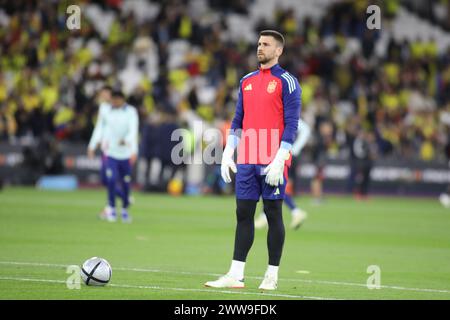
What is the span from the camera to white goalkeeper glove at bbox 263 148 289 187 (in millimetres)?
11898

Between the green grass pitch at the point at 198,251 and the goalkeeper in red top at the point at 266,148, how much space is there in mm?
439

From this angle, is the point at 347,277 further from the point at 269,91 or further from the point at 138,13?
the point at 138,13

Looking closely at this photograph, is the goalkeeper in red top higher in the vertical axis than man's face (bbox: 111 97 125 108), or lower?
lower

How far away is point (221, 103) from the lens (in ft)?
127

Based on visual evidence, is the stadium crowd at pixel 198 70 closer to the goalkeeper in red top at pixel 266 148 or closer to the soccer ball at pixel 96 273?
the goalkeeper in red top at pixel 266 148

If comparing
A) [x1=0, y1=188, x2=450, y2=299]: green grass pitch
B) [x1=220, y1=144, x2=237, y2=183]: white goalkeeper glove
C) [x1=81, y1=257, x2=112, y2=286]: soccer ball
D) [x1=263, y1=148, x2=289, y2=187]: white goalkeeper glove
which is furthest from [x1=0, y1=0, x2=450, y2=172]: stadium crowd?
[x1=81, y1=257, x2=112, y2=286]: soccer ball

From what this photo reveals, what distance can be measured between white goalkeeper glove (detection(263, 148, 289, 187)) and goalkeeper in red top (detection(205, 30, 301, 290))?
0.01 m

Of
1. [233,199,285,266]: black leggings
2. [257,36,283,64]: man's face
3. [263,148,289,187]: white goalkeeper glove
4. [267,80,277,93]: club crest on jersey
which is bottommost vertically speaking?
[233,199,285,266]: black leggings

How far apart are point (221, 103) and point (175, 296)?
91.7ft

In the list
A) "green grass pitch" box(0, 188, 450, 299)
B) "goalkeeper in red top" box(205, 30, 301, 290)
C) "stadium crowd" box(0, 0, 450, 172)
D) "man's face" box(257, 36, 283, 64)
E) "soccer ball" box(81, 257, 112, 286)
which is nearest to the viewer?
"soccer ball" box(81, 257, 112, 286)

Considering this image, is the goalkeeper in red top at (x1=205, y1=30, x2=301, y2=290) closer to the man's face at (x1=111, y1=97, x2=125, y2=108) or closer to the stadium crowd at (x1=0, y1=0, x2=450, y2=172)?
the man's face at (x1=111, y1=97, x2=125, y2=108)

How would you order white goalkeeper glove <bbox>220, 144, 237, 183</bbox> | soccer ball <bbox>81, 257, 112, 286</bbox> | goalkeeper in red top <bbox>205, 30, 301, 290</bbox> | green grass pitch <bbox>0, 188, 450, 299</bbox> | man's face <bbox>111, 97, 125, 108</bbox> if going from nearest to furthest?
soccer ball <bbox>81, 257, 112, 286</bbox>, green grass pitch <bbox>0, 188, 450, 299</bbox>, goalkeeper in red top <bbox>205, 30, 301, 290</bbox>, white goalkeeper glove <bbox>220, 144, 237, 183</bbox>, man's face <bbox>111, 97, 125, 108</bbox>

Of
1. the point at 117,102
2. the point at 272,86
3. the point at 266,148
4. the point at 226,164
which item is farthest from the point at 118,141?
the point at 272,86
